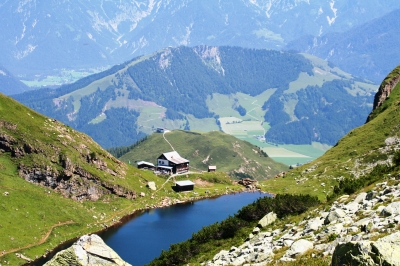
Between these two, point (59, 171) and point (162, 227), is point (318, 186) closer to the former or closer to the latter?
point (162, 227)

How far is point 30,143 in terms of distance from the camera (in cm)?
12125

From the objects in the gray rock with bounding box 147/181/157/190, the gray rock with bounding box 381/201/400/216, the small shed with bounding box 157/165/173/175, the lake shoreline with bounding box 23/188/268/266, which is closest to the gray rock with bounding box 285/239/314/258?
the gray rock with bounding box 381/201/400/216

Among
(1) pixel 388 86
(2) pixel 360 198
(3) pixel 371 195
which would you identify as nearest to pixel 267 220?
(2) pixel 360 198

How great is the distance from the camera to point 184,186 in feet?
490

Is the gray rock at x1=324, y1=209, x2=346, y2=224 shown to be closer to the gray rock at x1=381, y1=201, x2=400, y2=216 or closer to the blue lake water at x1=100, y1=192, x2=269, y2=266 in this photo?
the gray rock at x1=381, y1=201, x2=400, y2=216

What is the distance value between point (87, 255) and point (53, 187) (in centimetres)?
8370

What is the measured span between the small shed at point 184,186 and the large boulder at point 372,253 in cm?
12462

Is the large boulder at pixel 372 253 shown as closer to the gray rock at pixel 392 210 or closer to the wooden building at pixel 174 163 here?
the gray rock at pixel 392 210

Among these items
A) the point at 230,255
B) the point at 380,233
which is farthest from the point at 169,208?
the point at 380,233

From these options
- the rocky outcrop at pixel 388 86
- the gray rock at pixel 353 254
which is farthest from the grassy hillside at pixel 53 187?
the rocky outcrop at pixel 388 86

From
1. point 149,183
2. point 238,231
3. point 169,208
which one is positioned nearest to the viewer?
point 238,231

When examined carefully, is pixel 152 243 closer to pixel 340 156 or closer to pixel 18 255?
pixel 18 255

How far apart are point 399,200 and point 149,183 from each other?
10801cm

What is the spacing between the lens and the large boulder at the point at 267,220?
67.0m
